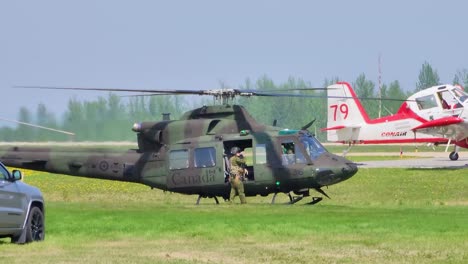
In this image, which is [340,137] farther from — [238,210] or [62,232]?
[62,232]

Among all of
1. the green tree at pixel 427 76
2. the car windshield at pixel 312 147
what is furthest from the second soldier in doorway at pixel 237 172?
the green tree at pixel 427 76

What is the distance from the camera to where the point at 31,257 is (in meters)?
16.2

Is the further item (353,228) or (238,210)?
(238,210)

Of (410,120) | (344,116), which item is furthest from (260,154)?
(344,116)

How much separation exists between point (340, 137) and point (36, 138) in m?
32.0

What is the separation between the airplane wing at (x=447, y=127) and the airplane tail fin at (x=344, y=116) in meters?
10.00

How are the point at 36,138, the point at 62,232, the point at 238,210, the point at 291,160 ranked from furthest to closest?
the point at 36,138 → the point at 291,160 → the point at 238,210 → the point at 62,232

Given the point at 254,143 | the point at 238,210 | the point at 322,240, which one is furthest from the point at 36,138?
the point at 322,240

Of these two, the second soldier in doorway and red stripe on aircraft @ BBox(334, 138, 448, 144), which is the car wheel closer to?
the second soldier in doorway

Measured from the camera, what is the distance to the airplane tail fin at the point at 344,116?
69.7 m

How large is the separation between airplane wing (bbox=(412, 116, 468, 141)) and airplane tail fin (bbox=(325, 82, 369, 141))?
10.00m

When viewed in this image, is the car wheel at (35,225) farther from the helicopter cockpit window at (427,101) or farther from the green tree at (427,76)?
the green tree at (427,76)

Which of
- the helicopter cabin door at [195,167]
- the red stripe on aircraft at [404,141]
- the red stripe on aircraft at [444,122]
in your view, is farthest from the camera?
the red stripe on aircraft at [404,141]

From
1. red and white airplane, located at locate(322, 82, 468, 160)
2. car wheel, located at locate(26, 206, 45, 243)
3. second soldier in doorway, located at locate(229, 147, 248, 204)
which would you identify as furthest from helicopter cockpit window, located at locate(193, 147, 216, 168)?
Answer: red and white airplane, located at locate(322, 82, 468, 160)
